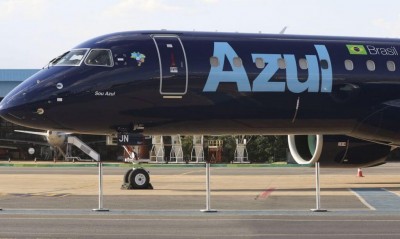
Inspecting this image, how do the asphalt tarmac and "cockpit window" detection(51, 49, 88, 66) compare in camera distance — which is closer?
the asphalt tarmac

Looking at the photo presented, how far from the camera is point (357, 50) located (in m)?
22.1

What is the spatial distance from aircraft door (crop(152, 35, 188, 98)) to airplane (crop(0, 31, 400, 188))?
0.03 metres

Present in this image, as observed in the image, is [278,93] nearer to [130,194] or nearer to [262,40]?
[262,40]

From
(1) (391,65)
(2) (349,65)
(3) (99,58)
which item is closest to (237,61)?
(2) (349,65)

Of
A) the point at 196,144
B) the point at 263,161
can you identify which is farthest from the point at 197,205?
the point at 263,161

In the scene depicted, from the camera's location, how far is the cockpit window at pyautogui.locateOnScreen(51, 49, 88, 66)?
755 inches

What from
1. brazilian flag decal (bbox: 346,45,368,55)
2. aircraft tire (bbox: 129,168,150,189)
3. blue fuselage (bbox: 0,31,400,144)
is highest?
brazilian flag decal (bbox: 346,45,368,55)

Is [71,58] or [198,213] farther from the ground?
[71,58]

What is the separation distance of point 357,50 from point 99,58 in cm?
800

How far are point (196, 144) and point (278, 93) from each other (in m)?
32.8

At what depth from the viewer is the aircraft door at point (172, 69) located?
63.8 ft

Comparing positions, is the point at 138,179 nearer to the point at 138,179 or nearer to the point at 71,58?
the point at 138,179

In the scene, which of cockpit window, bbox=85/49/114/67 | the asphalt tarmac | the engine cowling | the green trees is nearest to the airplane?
cockpit window, bbox=85/49/114/67

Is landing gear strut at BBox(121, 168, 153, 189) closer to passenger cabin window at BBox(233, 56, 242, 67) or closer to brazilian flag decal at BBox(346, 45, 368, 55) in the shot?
passenger cabin window at BBox(233, 56, 242, 67)
